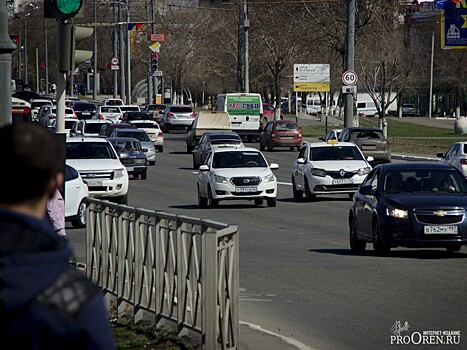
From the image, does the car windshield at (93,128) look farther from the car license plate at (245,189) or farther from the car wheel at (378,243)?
the car wheel at (378,243)

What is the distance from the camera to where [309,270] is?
15.7 meters

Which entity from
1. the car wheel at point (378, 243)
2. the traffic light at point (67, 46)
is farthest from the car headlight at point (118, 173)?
the traffic light at point (67, 46)

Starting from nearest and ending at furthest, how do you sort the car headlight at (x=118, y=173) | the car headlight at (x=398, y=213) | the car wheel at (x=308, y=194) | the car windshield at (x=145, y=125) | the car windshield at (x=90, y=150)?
1. the car headlight at (x=398, y=213)
2. the car headlight at (x=118, y=173)
3. the car wheel at (x=308, y=194)
4. the car windshield at (x=90, y=150)
5. the car windshield at (x=145, y=125)

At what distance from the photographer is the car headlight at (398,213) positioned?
16.9 metres

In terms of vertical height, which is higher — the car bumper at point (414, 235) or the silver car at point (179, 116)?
the car bumper at point (414, 235)

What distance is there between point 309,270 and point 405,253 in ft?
9.41

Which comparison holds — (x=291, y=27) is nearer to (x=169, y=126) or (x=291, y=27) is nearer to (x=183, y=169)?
(x=169, y=126)

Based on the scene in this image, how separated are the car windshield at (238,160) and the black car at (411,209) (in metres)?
11.0

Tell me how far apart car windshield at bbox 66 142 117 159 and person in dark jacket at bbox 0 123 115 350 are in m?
27.9

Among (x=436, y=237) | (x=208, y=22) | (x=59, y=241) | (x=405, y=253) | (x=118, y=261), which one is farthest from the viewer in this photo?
(x=208, y=22)

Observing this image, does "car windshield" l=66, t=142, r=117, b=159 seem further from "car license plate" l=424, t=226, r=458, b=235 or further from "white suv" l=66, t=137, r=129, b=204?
"car license plate" l=424, t=226, r=458, b=235

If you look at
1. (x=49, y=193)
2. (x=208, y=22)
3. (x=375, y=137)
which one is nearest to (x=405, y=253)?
(x=49, y=193)

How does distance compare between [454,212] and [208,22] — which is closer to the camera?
[454,212]

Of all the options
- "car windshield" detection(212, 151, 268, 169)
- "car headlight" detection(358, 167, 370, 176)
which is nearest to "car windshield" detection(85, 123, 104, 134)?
"car windshield" detection(212, 151, 268, 169)
